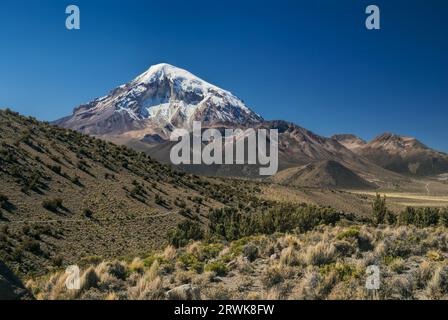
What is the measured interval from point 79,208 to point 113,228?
14.4 feet

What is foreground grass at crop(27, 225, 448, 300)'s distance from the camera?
9.98 metres

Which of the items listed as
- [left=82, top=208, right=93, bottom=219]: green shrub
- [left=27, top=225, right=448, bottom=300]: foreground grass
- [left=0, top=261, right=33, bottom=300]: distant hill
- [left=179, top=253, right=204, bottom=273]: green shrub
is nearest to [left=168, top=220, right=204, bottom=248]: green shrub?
[left=82, top=208, right=93, bottom=219]: green shrub

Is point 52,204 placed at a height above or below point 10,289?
above

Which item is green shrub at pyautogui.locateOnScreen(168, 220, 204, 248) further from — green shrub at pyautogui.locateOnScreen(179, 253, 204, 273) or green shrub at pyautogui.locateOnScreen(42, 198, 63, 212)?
green shrub at pyautogui.locateOnScreen(179, 253, 204, 273)

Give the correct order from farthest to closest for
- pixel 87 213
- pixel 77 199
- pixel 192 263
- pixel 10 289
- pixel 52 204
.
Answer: pixel 77 199
pixel 87 213
pixel 52 204
pixel 192 263
pixel 10 289

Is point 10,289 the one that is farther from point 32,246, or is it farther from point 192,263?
point 32,246

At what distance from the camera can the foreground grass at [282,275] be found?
Answer: 998 centimetres

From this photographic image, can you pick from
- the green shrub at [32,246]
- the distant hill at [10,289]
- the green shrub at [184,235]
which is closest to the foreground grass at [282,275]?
the distant hill at [10,289]

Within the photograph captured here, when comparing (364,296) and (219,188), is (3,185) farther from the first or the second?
(219,188)

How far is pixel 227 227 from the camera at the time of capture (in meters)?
35.7

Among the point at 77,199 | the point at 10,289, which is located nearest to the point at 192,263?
the point at 10,289

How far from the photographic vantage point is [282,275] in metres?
11.5

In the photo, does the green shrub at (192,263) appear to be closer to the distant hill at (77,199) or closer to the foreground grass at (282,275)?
the foreground grass at (282,275)
